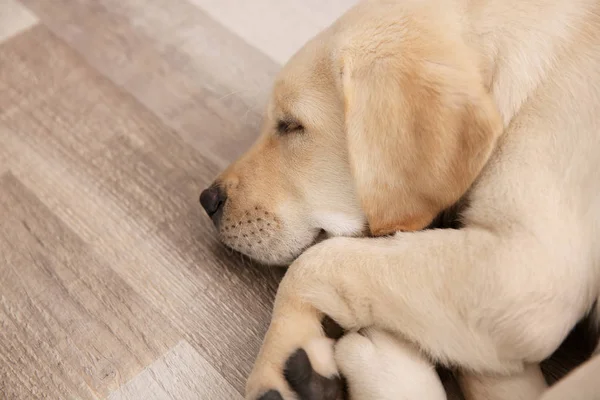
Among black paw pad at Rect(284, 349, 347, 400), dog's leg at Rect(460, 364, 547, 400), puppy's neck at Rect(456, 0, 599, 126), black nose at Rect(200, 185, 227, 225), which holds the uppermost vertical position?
puppy's neck at Rect(456, 0, 599, 126)

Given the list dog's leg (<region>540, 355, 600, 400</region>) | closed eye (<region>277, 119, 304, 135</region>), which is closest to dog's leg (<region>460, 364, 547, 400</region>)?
dog's leg (<region>540, 355, 600, 400</region>)

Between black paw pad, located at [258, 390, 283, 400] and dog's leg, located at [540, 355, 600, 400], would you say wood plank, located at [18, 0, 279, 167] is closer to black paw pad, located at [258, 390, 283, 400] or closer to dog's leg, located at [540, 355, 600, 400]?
black paw pad, located at [258, 390, 283, 400]

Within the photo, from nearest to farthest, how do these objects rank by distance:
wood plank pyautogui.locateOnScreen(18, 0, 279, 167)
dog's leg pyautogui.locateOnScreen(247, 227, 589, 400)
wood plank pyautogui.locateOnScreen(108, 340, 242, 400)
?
dog's leg pyautogui.locateOnScreen(247, 227, 589, 400), wood plank pyautogui.locateOnScreen(108, 340, 242, 400), wood plank pyautogui.locateOnScreen(18, 0, 279, 167)

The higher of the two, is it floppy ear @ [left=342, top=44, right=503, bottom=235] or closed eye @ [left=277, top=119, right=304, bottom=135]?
floppy ear @ [left=342, top=44, right=503, bottom=235]

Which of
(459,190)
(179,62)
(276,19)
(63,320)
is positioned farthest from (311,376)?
(276,19)

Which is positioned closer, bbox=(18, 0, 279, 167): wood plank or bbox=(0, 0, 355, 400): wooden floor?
bbox=(0, 0, 355, 400): wooden floor

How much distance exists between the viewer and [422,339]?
111 centimetres

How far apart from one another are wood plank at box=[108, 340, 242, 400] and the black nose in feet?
0.93

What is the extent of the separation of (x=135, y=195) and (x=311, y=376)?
0.71 m

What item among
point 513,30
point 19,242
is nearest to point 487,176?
point 513,30

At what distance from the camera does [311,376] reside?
1.10m

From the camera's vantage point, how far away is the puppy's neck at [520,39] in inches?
44.5

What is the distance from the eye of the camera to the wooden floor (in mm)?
1302

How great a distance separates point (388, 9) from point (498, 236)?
466mm
